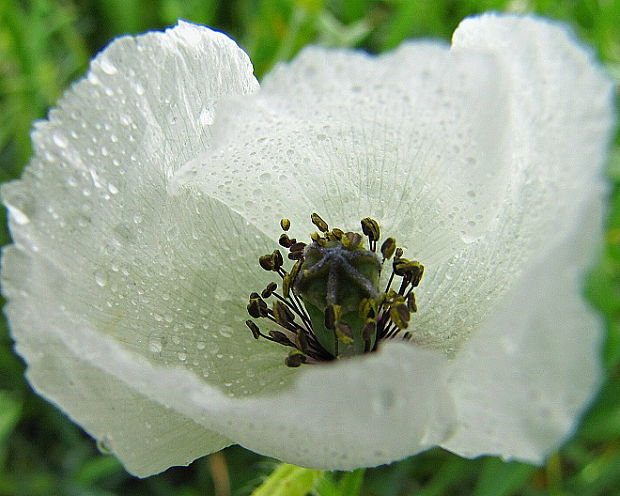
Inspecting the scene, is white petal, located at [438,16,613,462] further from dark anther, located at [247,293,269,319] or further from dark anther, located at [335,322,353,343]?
dark anther, located at [247,293,269,319]

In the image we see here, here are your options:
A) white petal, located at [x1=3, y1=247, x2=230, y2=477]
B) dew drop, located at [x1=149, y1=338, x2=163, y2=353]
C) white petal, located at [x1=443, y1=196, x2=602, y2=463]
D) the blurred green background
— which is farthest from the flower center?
the blurred green background

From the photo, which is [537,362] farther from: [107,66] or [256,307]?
[107,66]

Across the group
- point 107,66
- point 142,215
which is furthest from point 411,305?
point 107,66

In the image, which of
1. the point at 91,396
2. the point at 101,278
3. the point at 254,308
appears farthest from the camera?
the point at 254,308

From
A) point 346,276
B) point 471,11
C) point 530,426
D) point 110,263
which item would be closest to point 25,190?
point 110,263

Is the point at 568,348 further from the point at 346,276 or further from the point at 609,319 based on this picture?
the point at 609,319

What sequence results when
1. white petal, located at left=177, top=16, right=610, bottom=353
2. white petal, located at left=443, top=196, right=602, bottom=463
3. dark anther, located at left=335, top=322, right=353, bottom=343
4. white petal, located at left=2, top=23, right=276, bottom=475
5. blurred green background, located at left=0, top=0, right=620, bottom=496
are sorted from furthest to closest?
blurred green background, located at left=0, top=0, right=620, bottom=496, dark anther, located at left=335, top=322, right=353, bottom=343, white petal, located at left=2, top=23, right=276, bottom=475, white petal, located at left=177, top=16, right=610, bottom=353, white petal, located at left=443, top=196, right=602, bottom=463

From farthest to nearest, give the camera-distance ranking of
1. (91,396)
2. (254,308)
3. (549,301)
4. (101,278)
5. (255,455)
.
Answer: (255,455) < (254,308) < (101,278) < (91,396) < (549,301)
